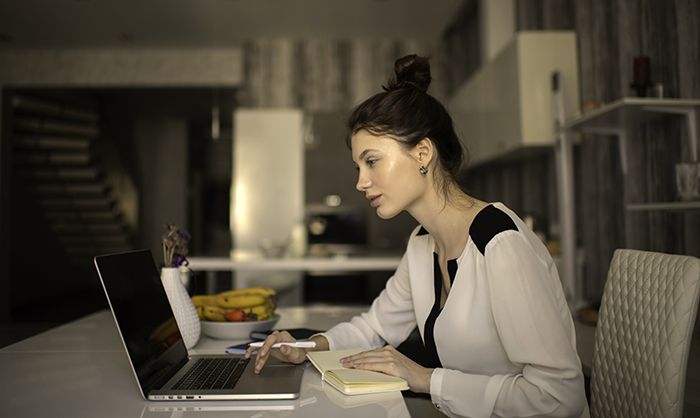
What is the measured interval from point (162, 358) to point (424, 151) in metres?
0.72

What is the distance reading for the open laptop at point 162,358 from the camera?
0.96m

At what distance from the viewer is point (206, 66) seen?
5496 millimetres

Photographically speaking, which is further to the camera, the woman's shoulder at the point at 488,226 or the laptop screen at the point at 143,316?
the woman's shoulder at the point at 488,226

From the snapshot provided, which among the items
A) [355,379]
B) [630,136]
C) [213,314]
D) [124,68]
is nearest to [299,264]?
[213,314]

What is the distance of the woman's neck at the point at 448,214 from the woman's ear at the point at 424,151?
0.28 feet

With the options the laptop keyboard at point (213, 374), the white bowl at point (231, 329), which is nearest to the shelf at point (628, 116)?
the white bowl at point (231, 329)

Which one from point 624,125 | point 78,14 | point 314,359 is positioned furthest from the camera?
point 78,14

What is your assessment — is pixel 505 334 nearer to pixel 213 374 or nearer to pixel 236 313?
pixel 213 374

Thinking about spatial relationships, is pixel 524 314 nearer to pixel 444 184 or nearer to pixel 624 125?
pixel 444 184

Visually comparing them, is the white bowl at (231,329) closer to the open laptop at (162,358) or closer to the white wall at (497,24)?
the open laptop at (162,358)

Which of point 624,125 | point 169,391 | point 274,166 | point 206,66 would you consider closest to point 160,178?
point 206,66

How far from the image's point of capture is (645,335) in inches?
43.8

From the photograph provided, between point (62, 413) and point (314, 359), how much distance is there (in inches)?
18.7

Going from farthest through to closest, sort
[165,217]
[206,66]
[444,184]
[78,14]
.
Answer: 1. [165,217]
2. [206,66]
3. [78,14]
4. [444,184]
